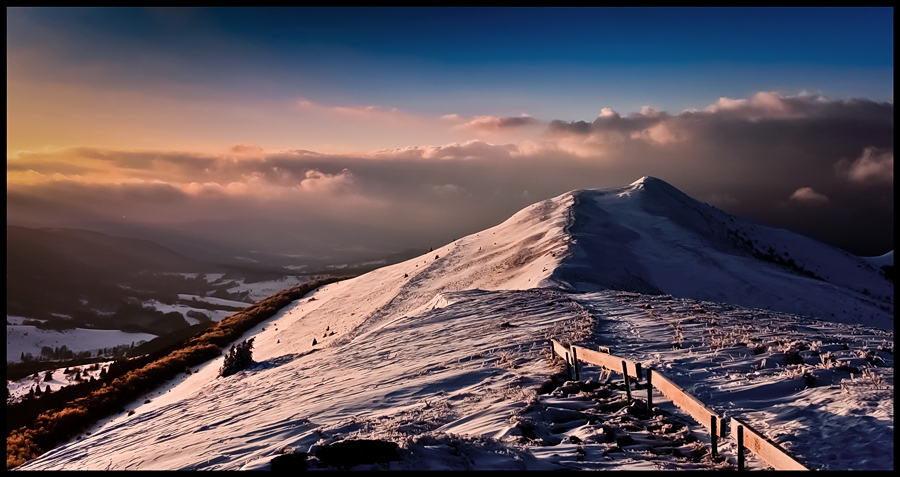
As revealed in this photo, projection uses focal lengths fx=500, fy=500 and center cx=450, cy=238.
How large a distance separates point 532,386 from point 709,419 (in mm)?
4507

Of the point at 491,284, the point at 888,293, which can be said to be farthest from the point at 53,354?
the point at 888,293

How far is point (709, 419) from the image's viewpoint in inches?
301

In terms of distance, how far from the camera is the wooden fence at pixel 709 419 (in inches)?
253

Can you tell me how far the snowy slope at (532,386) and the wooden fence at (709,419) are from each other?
16.2 inches

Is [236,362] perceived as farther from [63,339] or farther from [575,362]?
[63,339]

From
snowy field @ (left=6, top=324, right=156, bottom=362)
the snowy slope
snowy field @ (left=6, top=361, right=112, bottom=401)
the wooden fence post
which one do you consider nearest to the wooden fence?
the wooden fence post

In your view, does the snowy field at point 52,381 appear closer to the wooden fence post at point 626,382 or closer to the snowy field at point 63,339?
the wooden fence post at point 626,382

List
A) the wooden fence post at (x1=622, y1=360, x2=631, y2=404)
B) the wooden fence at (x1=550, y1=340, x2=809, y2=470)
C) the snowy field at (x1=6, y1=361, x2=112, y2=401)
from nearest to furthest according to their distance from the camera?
the wooden fence at (x1=550, y1=340, x2=809, y2=470), the wooden fence post at (x1=622, y1=360, x2=631, y2=404), the snowy field at (x1=6, y1=361, x2=112, y2=401)

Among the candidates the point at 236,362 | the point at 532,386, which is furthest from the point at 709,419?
the point at 236,362

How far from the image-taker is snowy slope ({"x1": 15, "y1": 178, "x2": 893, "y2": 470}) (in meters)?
8.00

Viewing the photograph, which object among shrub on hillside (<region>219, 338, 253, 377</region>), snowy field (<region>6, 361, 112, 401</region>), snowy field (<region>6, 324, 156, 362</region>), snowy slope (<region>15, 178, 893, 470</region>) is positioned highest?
snowy slope (<region>15, 178, 893, 470</region>)

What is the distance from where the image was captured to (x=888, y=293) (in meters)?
45.9

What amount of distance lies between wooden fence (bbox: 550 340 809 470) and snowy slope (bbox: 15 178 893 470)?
1.35ft

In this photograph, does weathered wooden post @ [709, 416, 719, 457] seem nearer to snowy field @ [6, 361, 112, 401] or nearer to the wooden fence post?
the wooden fence post
